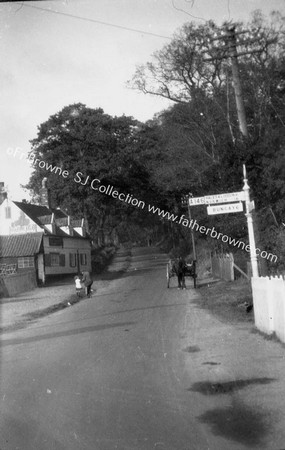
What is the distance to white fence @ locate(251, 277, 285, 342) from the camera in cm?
892

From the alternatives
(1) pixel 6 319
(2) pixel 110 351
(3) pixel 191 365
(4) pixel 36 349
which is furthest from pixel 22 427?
(1) pixel 6 319

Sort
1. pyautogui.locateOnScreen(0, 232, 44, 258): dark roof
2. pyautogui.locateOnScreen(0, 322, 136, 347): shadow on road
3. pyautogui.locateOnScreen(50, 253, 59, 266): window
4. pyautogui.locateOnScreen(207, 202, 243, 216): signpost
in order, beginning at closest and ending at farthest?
1. pyautogui.locateOnScreen(0, 322, 136, 347): shadow on road
2. pyautogui.locateOnScreen(207, 202, 243, 216): signpost
3. pyautogui.locateOnScreen(0, 232, 44, 258): dark roof
4. pyautogui.locateOnScreen(50, 253, 59, 266): window

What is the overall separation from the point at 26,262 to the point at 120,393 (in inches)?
1215

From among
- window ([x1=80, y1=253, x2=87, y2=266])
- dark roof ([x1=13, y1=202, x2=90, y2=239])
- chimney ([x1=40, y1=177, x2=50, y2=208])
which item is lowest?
window ([x1=80, y1=253, x2=87, y2=266])

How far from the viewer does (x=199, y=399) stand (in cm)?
622

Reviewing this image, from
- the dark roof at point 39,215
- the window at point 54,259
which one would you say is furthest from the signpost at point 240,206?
the dark roof at point 39,215

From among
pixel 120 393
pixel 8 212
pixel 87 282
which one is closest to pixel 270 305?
pixel 120 393

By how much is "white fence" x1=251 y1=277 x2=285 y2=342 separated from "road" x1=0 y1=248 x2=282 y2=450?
2.91 ft

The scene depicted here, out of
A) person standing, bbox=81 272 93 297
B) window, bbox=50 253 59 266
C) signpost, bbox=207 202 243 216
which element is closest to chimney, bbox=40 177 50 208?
window, bbox=50 253 59 266

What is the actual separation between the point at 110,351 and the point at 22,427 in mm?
3967

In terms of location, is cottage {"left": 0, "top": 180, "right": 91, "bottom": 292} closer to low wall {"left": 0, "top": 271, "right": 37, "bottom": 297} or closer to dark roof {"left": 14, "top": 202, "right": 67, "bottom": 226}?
dark roof {"left": 14, "top": 202, "right": 67, "bottom": 226}

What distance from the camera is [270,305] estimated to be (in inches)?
383

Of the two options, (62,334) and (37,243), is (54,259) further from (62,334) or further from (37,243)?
(62,334)

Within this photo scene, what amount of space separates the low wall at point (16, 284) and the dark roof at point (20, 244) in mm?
4476
